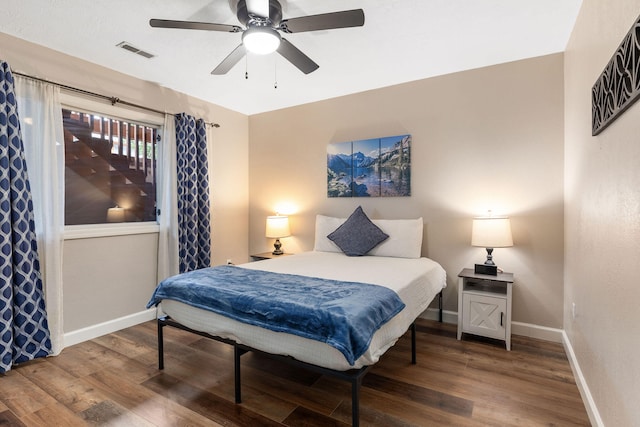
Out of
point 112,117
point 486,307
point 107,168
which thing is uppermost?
point 112,117

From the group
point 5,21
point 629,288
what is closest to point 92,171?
point 5,21

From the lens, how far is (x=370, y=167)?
3861 millimetres

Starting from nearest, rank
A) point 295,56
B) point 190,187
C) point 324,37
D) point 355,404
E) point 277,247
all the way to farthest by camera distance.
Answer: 1. point 355,404
2. point 295,56
3. point 324,37
4. point 190,187
5. point 277,247

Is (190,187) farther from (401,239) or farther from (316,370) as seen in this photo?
(316,370)

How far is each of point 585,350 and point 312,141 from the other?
3505mm

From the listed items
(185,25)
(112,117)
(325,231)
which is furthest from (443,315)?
(112,117)

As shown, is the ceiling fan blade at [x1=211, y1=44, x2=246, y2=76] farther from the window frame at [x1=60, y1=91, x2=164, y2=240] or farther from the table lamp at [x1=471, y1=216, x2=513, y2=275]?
the table lamp at [x1=471, y1=216, x2=513, y2=275]

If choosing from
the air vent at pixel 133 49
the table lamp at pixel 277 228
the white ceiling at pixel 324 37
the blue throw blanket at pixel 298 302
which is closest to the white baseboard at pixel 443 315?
the blue throw blanket at pixel 298 302

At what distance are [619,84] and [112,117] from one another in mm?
4139

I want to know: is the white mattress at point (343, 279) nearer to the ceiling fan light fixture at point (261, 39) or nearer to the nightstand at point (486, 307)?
the nightstand at point (486, 307)

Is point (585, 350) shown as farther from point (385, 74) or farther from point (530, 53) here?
point (385, 74)

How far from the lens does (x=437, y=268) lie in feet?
10.1

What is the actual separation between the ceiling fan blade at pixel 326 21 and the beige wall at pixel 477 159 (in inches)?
74.4

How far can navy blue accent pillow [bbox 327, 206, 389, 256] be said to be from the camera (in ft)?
11.3
